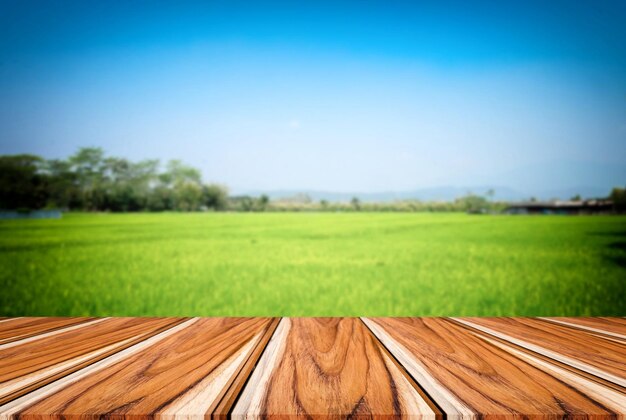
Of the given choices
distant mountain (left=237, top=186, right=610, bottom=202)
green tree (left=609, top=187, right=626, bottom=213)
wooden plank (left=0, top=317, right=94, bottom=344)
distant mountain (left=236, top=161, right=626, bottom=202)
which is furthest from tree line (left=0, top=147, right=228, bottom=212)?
green tree (left=609, top=187, right=626, bottom=213)

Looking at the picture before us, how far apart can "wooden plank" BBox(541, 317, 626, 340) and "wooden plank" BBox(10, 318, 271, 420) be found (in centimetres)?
95

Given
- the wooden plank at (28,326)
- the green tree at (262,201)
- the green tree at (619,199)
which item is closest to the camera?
the wooden plank at (28,326)

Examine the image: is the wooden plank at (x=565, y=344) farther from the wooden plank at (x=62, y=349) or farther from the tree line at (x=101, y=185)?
the tree line at (x=101, y=185)

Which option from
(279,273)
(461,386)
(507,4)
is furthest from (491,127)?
(461,386)

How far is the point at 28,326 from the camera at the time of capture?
3.30 ft

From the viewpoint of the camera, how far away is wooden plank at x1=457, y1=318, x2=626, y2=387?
0.67m

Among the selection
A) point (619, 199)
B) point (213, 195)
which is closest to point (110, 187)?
point (213, 195)

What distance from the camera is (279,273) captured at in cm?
500

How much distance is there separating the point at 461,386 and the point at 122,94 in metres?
6.48

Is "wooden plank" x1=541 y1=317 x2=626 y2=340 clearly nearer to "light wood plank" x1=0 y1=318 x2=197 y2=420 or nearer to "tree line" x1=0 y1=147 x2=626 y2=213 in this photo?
"light wood plank" x1=0 y1=318 x2=197 y2=420

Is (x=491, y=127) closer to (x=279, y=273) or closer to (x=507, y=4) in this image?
(x=507, y=4)

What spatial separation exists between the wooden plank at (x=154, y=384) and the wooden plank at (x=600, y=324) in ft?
3.13

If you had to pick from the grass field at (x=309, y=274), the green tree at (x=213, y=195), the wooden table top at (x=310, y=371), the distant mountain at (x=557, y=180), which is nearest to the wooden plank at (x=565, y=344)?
the wooden table top at (x=310, y=371)

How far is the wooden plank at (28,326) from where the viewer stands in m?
0.90
